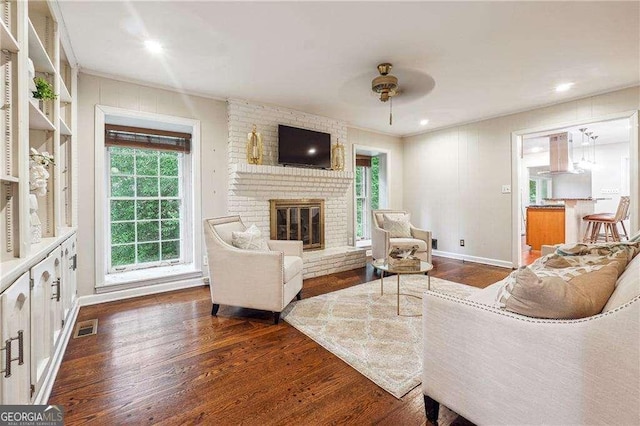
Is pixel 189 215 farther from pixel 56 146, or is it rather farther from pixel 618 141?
pixel 618 141

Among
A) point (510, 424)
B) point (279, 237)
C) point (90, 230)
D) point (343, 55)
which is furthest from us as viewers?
point (279, 237)

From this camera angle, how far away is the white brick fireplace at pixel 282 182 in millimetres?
3893

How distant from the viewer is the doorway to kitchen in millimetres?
4457

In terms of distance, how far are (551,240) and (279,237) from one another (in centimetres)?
530

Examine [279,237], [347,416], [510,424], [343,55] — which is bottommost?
Result: [347,416]

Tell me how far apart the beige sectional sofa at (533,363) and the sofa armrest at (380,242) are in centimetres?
273

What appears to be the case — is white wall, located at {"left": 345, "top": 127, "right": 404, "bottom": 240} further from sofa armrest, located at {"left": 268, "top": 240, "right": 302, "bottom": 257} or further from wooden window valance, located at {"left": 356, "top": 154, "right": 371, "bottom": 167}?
sofa armrest, located at {"left": 268, "top": 240, "right": 302, "bottom": 257}

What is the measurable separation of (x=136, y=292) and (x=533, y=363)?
Result: 3.56m

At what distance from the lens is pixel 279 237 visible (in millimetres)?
4367

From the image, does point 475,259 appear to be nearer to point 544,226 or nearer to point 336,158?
point 544,226

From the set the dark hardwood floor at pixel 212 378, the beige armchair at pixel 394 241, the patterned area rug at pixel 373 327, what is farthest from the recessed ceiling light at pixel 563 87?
the dark hardwood floor at pixel 212 378

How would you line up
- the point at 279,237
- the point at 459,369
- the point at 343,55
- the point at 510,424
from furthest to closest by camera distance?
the point at 279,237 → the point at 343,55 → the point at 459,369 → the point at 510,424

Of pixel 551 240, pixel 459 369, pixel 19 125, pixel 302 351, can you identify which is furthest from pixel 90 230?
pixel 551 240

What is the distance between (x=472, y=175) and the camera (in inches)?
197
